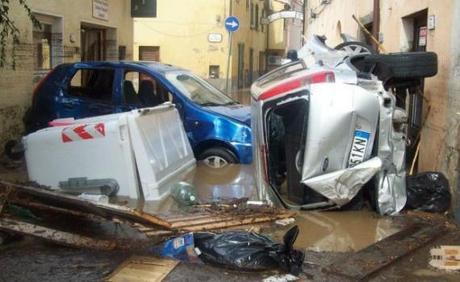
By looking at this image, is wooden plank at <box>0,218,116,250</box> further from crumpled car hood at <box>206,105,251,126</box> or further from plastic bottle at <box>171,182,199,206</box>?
crumpled car hood at <box>206,105,251,126</box>

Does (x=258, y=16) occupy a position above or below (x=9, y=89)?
above

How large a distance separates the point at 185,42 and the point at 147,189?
2242 centimetres

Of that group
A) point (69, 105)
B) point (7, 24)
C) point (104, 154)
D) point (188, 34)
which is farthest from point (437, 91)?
point (188, 34)

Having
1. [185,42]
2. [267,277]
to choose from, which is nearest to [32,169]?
[267,277]

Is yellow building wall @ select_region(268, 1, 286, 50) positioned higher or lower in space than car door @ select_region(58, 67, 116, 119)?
higher

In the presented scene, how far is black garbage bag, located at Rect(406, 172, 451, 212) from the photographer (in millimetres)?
6781

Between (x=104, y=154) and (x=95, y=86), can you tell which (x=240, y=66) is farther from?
(x=104, y=154)

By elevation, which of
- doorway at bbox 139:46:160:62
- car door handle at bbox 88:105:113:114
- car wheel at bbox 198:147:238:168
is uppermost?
doorway at bbox 139:46:160:62

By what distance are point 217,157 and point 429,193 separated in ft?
10.5

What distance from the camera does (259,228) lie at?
239 inches

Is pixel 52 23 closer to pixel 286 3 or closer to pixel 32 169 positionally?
pixel 32 169

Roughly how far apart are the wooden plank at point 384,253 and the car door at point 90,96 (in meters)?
4.96

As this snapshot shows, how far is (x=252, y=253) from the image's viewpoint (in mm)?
4922

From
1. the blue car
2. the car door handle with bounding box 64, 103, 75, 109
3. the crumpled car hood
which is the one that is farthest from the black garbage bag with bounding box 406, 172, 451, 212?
the car door handle with bounding box 64, 103, 75, 109
